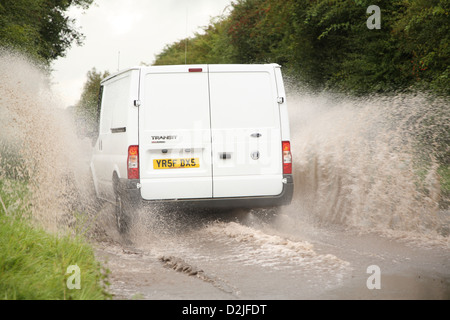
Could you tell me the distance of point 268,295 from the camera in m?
6.07

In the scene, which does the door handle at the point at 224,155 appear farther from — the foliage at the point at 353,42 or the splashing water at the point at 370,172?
the foliage at the point at 353,42

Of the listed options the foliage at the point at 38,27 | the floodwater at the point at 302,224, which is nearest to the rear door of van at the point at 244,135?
the floodwater at the point at 302,224

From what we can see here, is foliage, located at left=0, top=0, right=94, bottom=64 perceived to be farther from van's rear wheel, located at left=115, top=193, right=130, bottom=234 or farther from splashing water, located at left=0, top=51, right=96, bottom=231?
van's rear wheel, located at left=115, top=193, right=130, bottom=234

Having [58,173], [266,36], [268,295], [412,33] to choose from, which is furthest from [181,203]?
[266,36]

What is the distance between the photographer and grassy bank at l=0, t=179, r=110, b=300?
18.2ft

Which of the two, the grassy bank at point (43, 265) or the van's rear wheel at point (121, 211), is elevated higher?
the van's rear wheel at point (121, 211)

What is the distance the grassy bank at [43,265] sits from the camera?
5535 millimetres

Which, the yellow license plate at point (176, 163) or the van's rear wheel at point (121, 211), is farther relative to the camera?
the van's rear wheel at point (121, 211)

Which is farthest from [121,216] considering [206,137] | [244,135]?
[244,135]

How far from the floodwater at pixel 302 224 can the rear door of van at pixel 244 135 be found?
0.64 m

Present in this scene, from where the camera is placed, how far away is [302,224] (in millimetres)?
10922

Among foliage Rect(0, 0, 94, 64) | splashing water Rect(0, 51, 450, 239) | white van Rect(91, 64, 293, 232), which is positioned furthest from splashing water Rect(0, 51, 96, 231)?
foliage Rect(0, 0, 94, 64)

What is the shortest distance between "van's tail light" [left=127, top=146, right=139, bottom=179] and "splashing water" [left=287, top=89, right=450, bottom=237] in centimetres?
331
